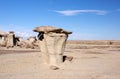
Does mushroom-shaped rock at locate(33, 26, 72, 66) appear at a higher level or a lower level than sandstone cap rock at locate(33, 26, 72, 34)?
lower

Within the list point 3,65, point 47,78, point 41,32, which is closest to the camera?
point 47,78

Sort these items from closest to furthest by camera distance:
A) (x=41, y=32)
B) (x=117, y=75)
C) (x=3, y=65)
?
(x=117, y=75) → (x=3, y=65) → (x=41, y=32)

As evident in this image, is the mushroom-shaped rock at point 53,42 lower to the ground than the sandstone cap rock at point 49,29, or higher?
lower

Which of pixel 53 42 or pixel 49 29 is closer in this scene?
pixel 49 29

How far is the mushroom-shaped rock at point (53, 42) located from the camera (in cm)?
1570

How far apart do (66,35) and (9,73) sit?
494 cm

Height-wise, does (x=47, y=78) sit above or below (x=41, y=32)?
below

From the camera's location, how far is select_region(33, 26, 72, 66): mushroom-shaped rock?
1570 centimetres

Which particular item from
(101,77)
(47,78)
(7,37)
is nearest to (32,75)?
(47,78)

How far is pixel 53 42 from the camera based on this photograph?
1573cm

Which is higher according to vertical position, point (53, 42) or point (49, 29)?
point (49, 29)

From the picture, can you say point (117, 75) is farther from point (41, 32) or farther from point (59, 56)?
point (41, 32)

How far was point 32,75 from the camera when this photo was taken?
12531 millimetres

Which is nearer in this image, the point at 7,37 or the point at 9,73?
the point at 9,73
